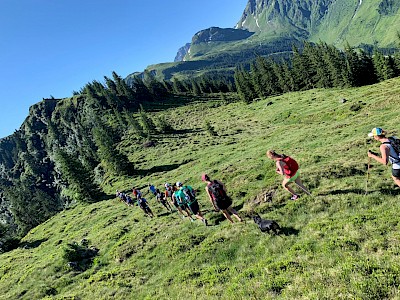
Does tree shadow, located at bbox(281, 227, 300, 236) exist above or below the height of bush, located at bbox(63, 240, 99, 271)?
above

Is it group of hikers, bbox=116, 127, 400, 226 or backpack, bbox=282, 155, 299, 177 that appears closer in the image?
group of hikers, bbox=116, 127, 400, 226

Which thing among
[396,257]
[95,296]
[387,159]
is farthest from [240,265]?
[95,296]

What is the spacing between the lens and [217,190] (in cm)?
1350

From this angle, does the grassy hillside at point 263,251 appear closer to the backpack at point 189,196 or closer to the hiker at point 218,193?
the hiker at point 218,193

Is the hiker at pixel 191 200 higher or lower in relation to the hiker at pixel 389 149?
lower

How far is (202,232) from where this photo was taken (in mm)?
16047

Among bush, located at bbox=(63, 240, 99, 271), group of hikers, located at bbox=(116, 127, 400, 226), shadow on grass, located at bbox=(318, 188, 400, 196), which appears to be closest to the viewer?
group of hikers, located at bbox=(116, 127, 400, 226)

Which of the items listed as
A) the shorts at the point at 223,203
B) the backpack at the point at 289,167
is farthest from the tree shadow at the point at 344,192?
the shorts at the point at 223,203

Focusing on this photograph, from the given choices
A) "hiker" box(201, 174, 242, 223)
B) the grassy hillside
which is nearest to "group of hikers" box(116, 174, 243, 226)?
"hiker" box(201, 174, 242, 223)

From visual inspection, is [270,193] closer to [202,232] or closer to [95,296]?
[202,232]

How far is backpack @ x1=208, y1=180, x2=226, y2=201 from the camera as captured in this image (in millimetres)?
13484

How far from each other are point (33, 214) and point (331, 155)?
95284 mm

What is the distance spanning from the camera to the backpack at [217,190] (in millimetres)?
13484

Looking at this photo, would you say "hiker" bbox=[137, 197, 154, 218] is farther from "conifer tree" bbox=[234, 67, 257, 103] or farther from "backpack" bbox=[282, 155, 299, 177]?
"conifer tree" bbox=[234, 67, 257, 103]
